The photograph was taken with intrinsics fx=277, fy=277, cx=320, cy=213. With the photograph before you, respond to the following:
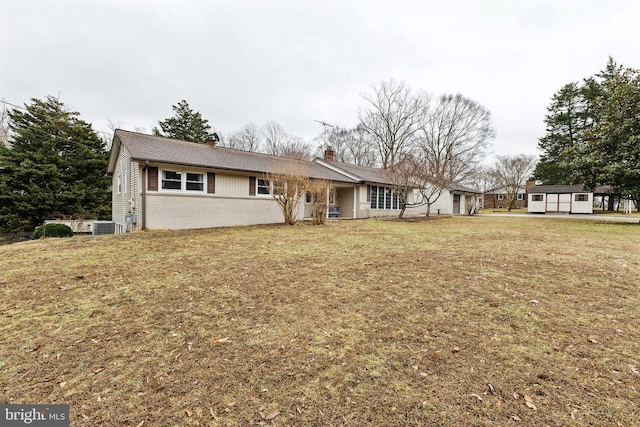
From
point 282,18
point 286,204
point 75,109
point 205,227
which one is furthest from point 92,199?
point 282,18

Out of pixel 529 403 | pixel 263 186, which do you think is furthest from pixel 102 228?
pixel 529 403

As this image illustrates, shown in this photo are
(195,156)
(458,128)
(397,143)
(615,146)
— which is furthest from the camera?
(397,143)

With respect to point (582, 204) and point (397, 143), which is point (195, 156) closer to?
point (397, 143)

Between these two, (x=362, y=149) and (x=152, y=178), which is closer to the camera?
(x=152, y=178)

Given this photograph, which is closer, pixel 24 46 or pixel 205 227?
pixel 205 227

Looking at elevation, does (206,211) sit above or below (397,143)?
below

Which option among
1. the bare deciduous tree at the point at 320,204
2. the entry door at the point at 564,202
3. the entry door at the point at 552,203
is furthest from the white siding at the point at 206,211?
the entry door at the point at 564,202

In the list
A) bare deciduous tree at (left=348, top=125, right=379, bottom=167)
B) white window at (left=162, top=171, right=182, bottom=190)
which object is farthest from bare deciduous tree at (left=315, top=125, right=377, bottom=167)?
white window at (left=162, top=171, right=182, bottom=190)

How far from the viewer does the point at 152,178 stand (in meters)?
11.5

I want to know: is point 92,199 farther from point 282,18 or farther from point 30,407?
point 30,407

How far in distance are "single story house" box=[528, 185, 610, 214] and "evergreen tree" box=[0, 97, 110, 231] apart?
43673 mm

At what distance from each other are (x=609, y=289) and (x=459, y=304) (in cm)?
263

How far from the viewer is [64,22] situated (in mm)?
12156

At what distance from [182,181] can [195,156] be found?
5.81ft
